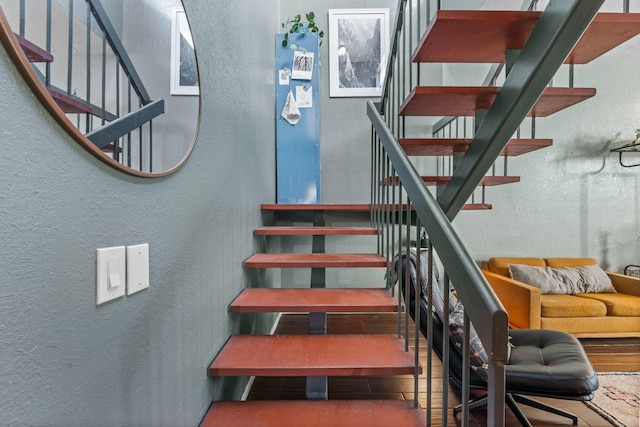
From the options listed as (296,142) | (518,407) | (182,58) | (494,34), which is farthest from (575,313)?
(182,58)

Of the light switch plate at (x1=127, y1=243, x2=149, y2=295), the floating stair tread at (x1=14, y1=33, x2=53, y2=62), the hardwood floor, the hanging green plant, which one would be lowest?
the hardwood floor

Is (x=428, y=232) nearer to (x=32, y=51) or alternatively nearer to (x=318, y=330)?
(x=318, y=330)

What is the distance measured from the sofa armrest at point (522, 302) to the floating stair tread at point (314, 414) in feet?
6.71

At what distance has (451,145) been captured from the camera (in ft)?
6.14

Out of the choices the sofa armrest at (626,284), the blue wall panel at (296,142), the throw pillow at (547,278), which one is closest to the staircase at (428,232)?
the blue wall panel at (296,142)

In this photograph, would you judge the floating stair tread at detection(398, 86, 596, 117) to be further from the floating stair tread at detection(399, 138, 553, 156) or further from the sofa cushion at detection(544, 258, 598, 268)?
the sofa cushion at detection(544, 258, 598, 268)

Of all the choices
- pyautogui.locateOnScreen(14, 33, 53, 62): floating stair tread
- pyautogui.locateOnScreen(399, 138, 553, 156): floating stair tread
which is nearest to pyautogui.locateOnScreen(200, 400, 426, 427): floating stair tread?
pyautogui.locateOnScreen(14, 33, 53, 62): floating stair tread

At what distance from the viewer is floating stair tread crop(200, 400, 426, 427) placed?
116 cm

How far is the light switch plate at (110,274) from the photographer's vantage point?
2.14 ft

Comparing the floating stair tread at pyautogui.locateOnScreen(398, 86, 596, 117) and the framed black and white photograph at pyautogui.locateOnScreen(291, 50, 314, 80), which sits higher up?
the framed black and white photograph at pyautogui.locateOnScreen(291, 50, 314, 80)

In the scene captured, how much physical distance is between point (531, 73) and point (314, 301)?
1.38 meters

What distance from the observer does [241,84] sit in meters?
1.85

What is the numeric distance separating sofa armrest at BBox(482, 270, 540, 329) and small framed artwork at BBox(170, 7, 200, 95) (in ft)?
9.50

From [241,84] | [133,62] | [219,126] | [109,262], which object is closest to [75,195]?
[109,262]
